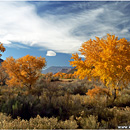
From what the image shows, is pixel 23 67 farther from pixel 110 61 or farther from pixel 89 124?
pixel 89 124

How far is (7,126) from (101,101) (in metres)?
6.58

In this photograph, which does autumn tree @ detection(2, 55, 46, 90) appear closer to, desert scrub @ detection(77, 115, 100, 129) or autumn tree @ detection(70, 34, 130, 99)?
autumn tree @ detection(70, 34, 130, 99)

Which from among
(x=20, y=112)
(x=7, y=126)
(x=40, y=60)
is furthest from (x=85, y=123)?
(x=40, y=60)

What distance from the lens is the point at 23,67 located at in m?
13.1

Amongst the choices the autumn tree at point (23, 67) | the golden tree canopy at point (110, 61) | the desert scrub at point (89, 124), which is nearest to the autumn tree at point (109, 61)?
the golden tree canopy at point (110, 61)

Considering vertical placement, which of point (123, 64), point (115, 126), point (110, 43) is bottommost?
point (115, 126)

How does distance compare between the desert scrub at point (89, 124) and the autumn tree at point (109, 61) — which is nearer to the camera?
the desert scrub at point (89, 124)

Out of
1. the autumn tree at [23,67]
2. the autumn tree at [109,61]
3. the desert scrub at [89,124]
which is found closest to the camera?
the desert scrub at [89,124]

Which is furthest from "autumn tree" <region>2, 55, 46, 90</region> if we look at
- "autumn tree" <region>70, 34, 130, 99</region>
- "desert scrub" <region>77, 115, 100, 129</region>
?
"desert scrub" <region>77, 115, 100, 129</region>

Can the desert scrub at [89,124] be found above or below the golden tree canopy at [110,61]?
below

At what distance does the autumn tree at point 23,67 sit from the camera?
42.6 feet

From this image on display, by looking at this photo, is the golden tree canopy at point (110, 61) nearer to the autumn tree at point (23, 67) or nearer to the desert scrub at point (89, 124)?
the desert scrub at point (89, 124)

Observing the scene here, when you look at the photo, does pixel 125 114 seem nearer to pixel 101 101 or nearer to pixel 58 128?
pixel 101 101

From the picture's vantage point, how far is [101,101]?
902 cm
